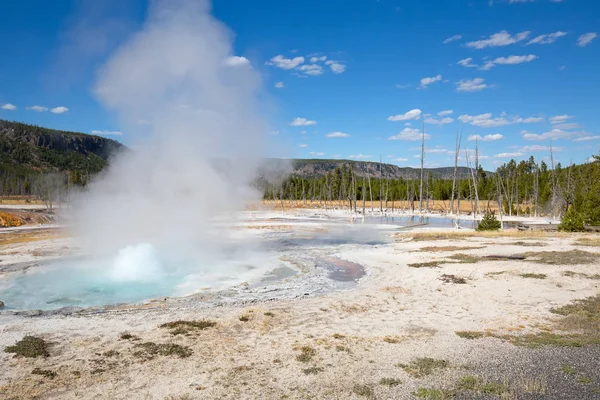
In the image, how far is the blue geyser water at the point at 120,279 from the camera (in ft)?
42.6

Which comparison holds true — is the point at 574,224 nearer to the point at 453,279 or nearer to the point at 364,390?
the point at 453,279

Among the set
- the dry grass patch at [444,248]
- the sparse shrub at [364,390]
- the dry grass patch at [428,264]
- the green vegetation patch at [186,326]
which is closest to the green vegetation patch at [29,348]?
the green vegetation patch at [186,326]

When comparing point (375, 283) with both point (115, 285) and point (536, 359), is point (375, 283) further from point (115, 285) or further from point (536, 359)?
point (115, 285)

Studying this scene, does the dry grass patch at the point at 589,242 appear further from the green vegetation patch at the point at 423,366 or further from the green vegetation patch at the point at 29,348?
the green vegetation patch at the point at 29,348

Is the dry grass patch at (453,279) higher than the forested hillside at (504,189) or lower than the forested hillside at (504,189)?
lower

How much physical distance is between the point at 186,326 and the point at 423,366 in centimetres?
545

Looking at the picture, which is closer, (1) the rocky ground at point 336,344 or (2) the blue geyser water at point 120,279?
(1) the rocky ground at point 336,344

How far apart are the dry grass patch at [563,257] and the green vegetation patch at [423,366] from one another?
12.1 m

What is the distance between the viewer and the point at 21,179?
11750 cm

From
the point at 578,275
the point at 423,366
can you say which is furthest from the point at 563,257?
the point at 423,366

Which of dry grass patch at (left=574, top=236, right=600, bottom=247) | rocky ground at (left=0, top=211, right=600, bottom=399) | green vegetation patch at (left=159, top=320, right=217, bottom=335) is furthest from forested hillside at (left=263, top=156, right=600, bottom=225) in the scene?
green vegetation patch at (left=159, top=320, right=217, bottom=335)

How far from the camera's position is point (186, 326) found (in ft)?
31.5

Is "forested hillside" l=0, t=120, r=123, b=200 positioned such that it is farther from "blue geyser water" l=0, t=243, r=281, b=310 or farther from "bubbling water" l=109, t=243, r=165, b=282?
"bubbling water" l=109, t=243, r=165, b=282

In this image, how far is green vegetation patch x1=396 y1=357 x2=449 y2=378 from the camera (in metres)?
6.78
